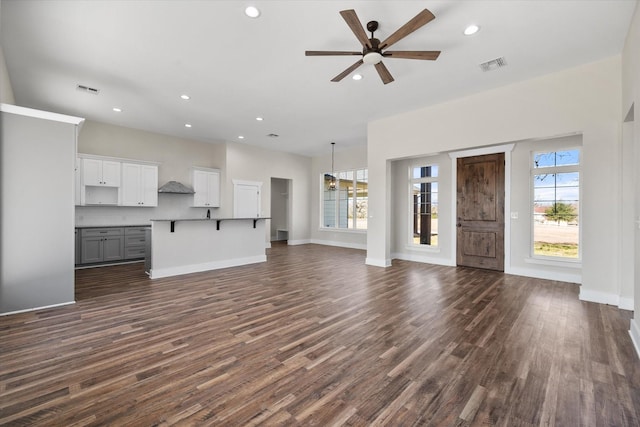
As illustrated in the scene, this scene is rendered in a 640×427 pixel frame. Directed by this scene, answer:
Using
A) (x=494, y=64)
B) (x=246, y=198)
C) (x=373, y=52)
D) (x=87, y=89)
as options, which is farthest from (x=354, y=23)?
(x=246, y=198)

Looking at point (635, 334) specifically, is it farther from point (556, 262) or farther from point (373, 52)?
point (373, 52)

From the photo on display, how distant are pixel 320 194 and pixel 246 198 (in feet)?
9.58

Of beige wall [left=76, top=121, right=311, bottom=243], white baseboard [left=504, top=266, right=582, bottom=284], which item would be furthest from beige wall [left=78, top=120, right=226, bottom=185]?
white baseboard [left=504, top=266, right=582, bottom=284]

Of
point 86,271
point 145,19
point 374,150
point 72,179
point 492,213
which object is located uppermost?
point 145,19

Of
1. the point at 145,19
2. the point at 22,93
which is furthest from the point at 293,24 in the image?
the point at 22,93

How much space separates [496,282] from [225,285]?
4.61 metres

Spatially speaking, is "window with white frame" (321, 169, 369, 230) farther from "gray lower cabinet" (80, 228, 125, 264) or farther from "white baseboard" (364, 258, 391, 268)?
"gray lower cabinet" (80, 228, 125, 264)

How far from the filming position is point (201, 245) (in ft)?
18.2

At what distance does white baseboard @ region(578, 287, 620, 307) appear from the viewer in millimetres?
3598

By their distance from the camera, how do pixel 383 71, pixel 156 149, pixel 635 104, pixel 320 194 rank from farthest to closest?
pixel 320 194, pixel 156 149, pixel 383 71, pixel 635 104

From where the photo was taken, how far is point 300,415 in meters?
1.63

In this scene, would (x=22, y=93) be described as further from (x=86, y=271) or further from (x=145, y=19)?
(x=145, y=19)

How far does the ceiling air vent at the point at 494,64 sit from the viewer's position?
3.68m

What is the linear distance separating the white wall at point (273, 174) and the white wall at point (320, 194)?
0.81 feet
